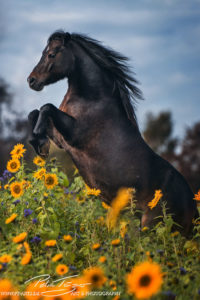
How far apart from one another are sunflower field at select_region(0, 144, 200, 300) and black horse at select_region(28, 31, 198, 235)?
6.4 inches

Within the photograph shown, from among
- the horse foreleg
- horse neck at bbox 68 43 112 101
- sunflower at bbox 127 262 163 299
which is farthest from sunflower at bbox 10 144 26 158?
sunflower at bbox 127 262 163 299

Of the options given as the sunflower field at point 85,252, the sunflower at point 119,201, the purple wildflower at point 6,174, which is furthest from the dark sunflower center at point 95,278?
the purple wildflower at point 6,174

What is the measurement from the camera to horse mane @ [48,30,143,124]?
13.1ft

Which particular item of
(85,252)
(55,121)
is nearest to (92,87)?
(55,121)

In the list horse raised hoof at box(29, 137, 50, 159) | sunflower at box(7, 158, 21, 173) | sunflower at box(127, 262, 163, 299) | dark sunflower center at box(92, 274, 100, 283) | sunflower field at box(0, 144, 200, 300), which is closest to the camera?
sunflower at box(127, 262, 163, 299)

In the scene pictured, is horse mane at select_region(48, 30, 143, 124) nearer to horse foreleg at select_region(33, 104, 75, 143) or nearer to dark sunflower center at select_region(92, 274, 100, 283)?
horse foreleg at select_region(33, 104, 75, 143)

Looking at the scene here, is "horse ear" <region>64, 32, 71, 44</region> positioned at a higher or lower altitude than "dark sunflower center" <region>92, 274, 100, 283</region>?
higher

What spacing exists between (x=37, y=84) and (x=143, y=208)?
5.90 feet

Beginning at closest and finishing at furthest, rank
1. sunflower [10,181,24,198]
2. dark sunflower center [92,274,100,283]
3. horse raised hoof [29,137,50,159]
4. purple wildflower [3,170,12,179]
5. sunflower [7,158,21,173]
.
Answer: dark sunflower center [92,274,100,283], sunflower [10,181,24,198], horse raised hoof [29,137,50,159], sunflower [7,158,21,173], purple wildflower [3,170,12,179]

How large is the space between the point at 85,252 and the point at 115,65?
215 cm

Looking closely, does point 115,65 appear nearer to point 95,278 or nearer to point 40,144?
point 40,144

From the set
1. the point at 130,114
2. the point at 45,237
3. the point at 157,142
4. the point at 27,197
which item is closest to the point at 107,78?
the point at 130,114

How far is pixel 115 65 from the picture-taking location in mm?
4137

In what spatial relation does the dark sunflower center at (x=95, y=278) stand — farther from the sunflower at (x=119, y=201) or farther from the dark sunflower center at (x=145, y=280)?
the sunflower at (x=119, y=201)
